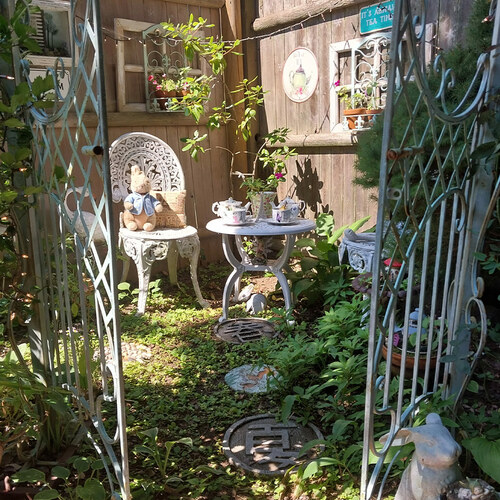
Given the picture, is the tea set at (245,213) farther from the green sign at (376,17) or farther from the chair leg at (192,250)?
the green sign at (376,17)

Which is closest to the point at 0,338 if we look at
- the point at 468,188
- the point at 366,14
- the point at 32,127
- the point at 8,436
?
the point at 8,436

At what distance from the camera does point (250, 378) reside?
2.56 meters

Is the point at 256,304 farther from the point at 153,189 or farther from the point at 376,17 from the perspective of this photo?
the point at 376,17

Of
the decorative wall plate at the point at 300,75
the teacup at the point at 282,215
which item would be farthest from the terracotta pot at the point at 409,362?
the decorative wall plate at the point at 300,75

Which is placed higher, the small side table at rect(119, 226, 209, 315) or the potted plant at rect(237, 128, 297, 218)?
the potted plant at rect(237, 128, 297, 218)

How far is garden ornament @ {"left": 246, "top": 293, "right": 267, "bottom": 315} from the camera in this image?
3.45 metres

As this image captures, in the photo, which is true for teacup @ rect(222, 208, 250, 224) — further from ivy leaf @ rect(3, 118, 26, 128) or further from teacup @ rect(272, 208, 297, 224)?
ivy leaf @ rect(3, 118, 26, 128)

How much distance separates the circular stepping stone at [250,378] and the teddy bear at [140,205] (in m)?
1.31

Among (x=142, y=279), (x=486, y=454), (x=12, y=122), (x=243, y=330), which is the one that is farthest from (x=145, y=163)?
(x=486, y=454)

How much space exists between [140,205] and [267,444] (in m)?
1.96

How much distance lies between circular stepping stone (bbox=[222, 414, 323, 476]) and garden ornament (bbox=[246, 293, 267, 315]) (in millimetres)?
1293

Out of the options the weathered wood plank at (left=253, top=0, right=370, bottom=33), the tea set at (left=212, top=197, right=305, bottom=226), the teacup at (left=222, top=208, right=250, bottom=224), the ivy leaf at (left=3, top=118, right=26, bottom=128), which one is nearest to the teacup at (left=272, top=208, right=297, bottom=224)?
the tea set at (left=212, top=197, right=305, bottom=226)

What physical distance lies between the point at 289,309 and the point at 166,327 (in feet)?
2.60

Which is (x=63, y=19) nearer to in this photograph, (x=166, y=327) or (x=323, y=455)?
(x=166, y=327)
